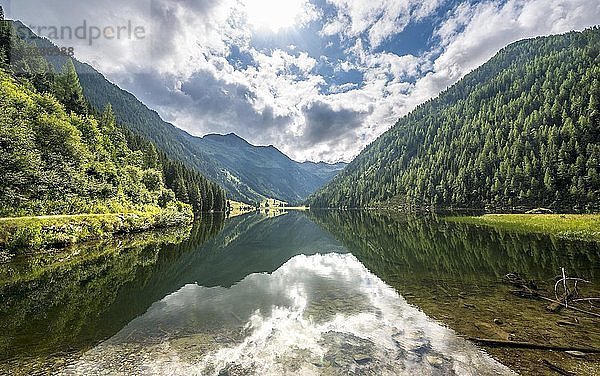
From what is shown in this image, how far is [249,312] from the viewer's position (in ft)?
57.3

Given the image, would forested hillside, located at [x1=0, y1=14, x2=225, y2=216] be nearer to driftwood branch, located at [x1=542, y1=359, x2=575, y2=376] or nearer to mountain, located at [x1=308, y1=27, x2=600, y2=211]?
driftwood branch, located at [x1=542, y1=359, x2=575, y2=376]

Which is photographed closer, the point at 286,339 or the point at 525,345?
the point at 525,345

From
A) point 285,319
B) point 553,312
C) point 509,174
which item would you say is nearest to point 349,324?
point 285,319

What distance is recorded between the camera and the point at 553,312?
15562 millimetres

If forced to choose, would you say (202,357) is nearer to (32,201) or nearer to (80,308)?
(80,308)

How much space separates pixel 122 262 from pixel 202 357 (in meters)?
25.2

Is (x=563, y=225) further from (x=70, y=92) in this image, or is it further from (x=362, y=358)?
(x=70, y=92)

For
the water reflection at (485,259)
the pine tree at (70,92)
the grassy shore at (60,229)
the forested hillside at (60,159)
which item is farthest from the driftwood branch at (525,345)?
the pine tree at (70,92)

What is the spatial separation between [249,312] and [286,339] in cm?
472

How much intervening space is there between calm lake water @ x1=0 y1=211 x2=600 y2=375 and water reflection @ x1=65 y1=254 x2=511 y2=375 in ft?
0.22

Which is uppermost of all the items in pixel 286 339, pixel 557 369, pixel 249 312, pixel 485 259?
pixel 557 369

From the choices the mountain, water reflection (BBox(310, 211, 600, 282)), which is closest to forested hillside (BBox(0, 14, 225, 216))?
water reflection (BBox(310, 211, 600, 282))

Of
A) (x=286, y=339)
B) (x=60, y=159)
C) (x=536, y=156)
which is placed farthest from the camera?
(x=536, y=156)

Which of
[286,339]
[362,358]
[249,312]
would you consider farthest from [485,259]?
[286,339]
